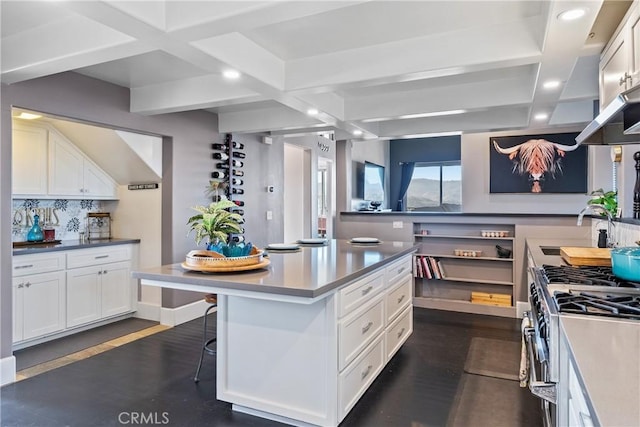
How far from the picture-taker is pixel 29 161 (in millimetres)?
3703

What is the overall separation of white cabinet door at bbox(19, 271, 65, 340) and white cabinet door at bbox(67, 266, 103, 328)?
76 millimetres

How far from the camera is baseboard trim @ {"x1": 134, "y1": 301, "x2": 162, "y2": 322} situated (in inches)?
171

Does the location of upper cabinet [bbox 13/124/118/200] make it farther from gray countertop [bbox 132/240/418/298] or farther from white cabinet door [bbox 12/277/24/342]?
gray countertop [bbox 132/240/418/298]

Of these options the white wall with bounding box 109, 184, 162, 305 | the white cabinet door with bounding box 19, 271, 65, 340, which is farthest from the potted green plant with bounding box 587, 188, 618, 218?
the white cabinet door with bounding box 19, 271, 65, 340

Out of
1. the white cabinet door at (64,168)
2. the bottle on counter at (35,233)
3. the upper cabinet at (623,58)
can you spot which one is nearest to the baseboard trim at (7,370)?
the bottle on counter at (35,233)

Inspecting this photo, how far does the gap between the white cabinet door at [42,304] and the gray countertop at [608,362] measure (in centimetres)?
398

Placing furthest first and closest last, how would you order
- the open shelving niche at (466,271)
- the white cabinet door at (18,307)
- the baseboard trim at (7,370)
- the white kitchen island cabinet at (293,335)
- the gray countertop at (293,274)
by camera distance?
the open shelving niche at (466,271) < the white cabinet door at (18,307) < the baseboard trim at (7,370) < the white kitchen island cabinet at (293,335) < the gray countertop at (293,274)

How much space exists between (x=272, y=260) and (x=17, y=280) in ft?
7.65

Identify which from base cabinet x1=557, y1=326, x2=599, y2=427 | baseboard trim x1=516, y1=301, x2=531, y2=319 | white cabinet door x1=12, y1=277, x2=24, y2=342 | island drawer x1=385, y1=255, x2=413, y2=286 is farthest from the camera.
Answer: baseboard trim x1=516, y1=301, x2=531, y2=319

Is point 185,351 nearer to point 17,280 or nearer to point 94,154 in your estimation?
point 17,280

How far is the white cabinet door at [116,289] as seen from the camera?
4156 millimetres

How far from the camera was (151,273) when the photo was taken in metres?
2.16

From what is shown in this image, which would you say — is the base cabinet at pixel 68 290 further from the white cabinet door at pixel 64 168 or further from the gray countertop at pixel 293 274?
the gray countertop at pixel 293 274

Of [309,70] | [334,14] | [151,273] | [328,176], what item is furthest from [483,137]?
[151,273]
